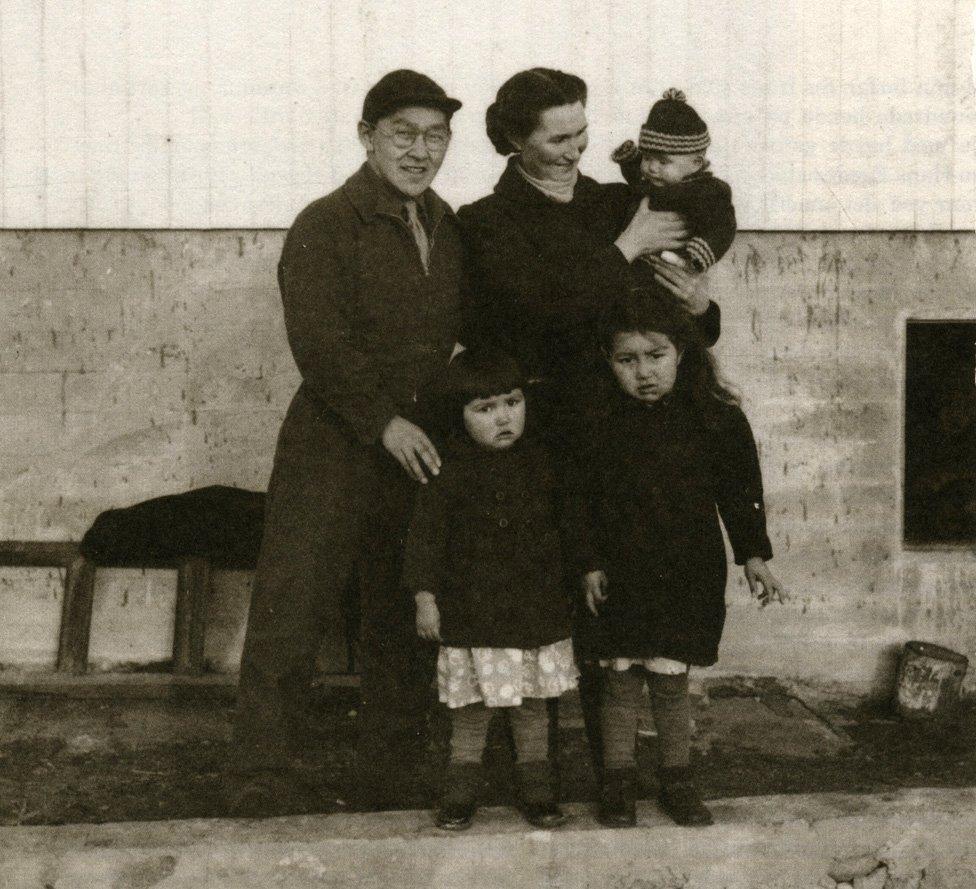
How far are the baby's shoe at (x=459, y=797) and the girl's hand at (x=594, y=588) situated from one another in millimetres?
561

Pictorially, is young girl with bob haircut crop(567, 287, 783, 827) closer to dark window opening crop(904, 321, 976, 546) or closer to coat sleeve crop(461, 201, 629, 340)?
coat sleeve crop(461, 201, 629, 340)

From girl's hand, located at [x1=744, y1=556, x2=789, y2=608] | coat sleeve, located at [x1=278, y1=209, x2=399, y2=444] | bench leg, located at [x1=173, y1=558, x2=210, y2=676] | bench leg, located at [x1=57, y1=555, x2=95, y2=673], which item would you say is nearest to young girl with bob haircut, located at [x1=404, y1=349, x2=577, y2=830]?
coat sleeve, located at [x1=278, y1=209, x2=399, y2=444]

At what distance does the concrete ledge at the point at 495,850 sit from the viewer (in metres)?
3.70

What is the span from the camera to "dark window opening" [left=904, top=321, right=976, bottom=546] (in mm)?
6039

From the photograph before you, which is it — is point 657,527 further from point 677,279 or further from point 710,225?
point 710,225

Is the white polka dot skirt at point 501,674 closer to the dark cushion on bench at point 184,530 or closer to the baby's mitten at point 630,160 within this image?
the baby's mitten at point 630,160

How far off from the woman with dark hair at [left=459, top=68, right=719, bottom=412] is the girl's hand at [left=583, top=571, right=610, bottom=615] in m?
0.52

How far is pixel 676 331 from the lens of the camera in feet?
12.6

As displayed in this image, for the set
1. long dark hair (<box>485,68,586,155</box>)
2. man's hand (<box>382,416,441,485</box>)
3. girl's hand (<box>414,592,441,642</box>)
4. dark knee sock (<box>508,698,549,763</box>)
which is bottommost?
dark knee sock (<box>508,698,549,763</box>)

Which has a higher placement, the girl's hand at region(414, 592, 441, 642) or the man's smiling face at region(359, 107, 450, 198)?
the man's smiling face at region(359, 107, 450, 198)

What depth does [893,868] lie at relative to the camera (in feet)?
13.0

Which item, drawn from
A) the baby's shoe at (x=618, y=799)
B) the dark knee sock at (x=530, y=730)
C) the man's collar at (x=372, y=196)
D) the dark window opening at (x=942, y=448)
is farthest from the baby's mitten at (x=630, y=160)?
the dark window opening at (x=942, y=448)

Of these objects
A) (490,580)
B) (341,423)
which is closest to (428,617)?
(490,580)

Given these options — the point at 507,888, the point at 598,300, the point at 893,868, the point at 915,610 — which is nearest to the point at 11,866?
the point at 507,888
